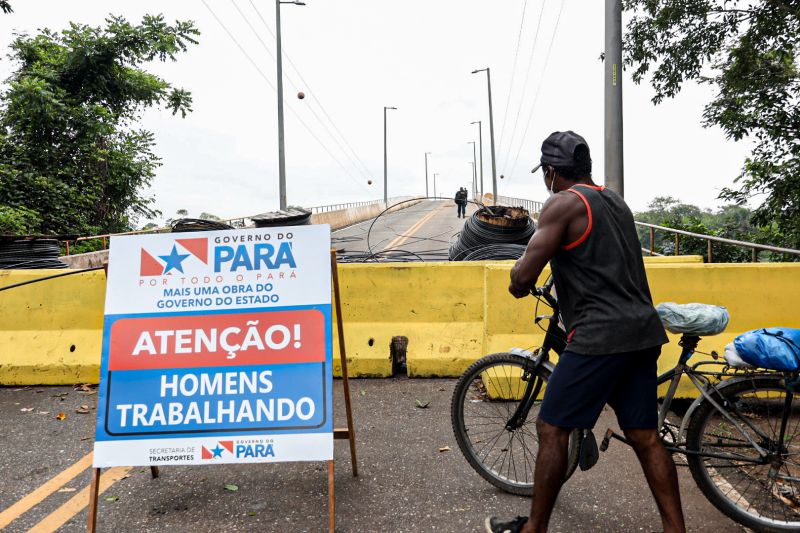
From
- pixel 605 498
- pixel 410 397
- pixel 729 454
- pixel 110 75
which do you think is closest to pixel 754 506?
pixel 729 454

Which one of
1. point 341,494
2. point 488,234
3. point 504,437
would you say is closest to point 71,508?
point 341,494

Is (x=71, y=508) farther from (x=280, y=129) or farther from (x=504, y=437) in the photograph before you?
(x=280, y=129)

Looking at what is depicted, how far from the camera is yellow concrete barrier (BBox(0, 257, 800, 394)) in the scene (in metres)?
5.92

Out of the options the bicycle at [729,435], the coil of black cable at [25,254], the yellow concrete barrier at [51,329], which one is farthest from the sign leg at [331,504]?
the coil of black cable at [25,254]

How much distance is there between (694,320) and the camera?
3408mm

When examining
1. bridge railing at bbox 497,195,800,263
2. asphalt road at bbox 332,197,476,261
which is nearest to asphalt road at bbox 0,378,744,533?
bridge railing at bbox 497,195,800,263

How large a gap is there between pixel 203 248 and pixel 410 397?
262 centimetres

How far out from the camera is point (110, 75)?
880 inches

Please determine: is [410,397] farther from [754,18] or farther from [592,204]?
[754,18]

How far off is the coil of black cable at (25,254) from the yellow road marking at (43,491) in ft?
19.5

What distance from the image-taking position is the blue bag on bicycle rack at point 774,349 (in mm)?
3184

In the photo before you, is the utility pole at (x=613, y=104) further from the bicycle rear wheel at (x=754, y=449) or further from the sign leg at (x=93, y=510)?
the sign leg at (x=93, y=510)

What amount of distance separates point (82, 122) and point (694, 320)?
860 inches

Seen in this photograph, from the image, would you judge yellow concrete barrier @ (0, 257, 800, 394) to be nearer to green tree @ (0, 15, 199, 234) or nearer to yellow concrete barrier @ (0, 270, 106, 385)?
yellow concrete barrier @ (0, 270, 106, 385)
